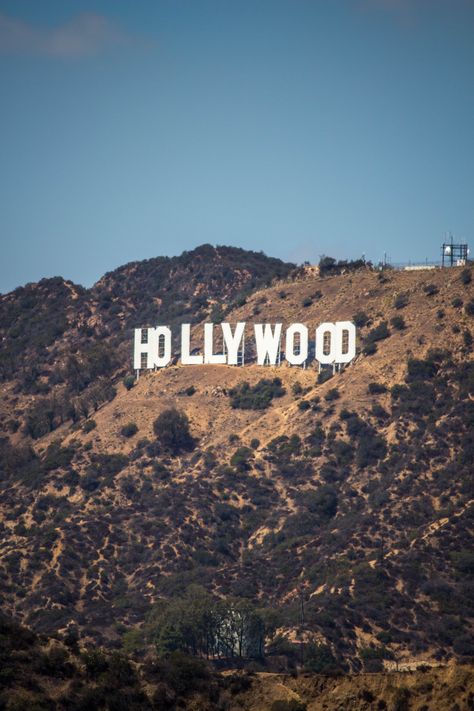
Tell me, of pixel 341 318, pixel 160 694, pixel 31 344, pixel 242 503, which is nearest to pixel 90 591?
pixel 242 503

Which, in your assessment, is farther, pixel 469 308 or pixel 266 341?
pixel 266 341

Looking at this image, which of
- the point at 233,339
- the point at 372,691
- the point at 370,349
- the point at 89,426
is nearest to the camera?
the point at 372,691

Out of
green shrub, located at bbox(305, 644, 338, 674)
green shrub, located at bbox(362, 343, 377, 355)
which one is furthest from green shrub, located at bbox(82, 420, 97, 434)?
green shrub, located at bbox(305, 644, 338, 674)

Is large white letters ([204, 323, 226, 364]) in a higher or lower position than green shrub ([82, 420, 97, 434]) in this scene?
higher

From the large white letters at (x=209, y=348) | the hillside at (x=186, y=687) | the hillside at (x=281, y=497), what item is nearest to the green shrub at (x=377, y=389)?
the hillside at (x=281, y=497)

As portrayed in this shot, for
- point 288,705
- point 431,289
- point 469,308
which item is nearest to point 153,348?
point 431,289

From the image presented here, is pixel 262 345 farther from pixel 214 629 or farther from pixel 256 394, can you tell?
pixel 214 629

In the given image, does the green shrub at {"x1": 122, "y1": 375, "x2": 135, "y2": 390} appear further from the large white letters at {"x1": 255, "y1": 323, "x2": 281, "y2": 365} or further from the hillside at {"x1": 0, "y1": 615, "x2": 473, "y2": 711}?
the hillside at {"x1": 0, "y1": 615, "x2": 473, "y2": 711}

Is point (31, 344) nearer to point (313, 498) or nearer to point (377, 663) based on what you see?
point (313, 498)
